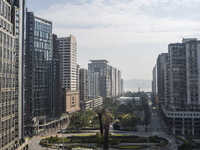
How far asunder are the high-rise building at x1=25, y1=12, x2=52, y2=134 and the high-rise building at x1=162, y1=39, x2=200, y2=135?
4809cm

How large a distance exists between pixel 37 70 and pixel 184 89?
56.7 m

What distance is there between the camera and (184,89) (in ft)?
300

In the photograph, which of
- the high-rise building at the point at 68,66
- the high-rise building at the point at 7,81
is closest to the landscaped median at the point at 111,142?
the high-rise building at the point at 7,81

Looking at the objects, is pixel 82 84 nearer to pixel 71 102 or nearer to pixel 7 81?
pixel 71 102

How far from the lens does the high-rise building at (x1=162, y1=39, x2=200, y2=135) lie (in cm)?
8656

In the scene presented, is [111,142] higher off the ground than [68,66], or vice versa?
[68,66]

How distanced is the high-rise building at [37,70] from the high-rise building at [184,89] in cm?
4809

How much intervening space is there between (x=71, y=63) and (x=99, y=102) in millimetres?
57126

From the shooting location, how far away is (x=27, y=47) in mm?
87938

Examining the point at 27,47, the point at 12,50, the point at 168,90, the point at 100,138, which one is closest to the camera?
the point at 12,50

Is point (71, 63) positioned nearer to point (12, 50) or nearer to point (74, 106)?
point (74, 106)

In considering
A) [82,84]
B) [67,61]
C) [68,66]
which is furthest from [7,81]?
[82,84]

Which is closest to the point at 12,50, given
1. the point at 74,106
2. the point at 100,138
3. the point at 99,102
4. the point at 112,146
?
the point at 100,138

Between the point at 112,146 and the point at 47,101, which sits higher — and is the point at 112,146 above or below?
below
